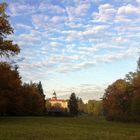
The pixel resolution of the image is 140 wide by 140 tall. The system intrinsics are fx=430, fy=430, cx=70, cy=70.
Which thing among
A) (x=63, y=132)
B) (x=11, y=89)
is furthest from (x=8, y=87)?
(x=63, y=132)

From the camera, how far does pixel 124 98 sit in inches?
4437

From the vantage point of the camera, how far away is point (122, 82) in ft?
381

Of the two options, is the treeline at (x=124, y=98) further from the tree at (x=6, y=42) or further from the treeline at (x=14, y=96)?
the tree at (x=6, y=42)

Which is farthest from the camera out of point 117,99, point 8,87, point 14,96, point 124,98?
point 117,99

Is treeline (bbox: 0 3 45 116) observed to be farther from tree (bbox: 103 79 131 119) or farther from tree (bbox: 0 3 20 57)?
tree (bbox: 103 79 131 119)

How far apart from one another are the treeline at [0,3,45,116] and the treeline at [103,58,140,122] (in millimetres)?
22418

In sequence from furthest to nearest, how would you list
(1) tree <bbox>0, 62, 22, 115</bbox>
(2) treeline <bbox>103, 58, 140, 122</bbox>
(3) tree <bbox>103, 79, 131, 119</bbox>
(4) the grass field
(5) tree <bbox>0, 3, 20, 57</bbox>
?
(3) tree <bbox>103, 79, 131, 119</bbox> → (2) treeline <bbox>103, 58, 140, 122</bbox> → (1) tree <bbox>0, 62, 22, 115</bbox> → (5) tree <bbox>0, 3, 20, 57</bbox> → (4) the grass field

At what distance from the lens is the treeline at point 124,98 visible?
9300 centimetres

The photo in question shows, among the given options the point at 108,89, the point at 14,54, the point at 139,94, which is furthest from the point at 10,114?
the point at 14,54

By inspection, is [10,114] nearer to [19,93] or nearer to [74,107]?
[19,93]

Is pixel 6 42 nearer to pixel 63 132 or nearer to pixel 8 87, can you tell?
pixel 63 132

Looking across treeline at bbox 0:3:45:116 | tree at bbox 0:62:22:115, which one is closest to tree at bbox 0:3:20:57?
treeline at bbox 0:3:45:116

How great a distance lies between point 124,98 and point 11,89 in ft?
117

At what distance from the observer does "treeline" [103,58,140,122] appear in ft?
305
